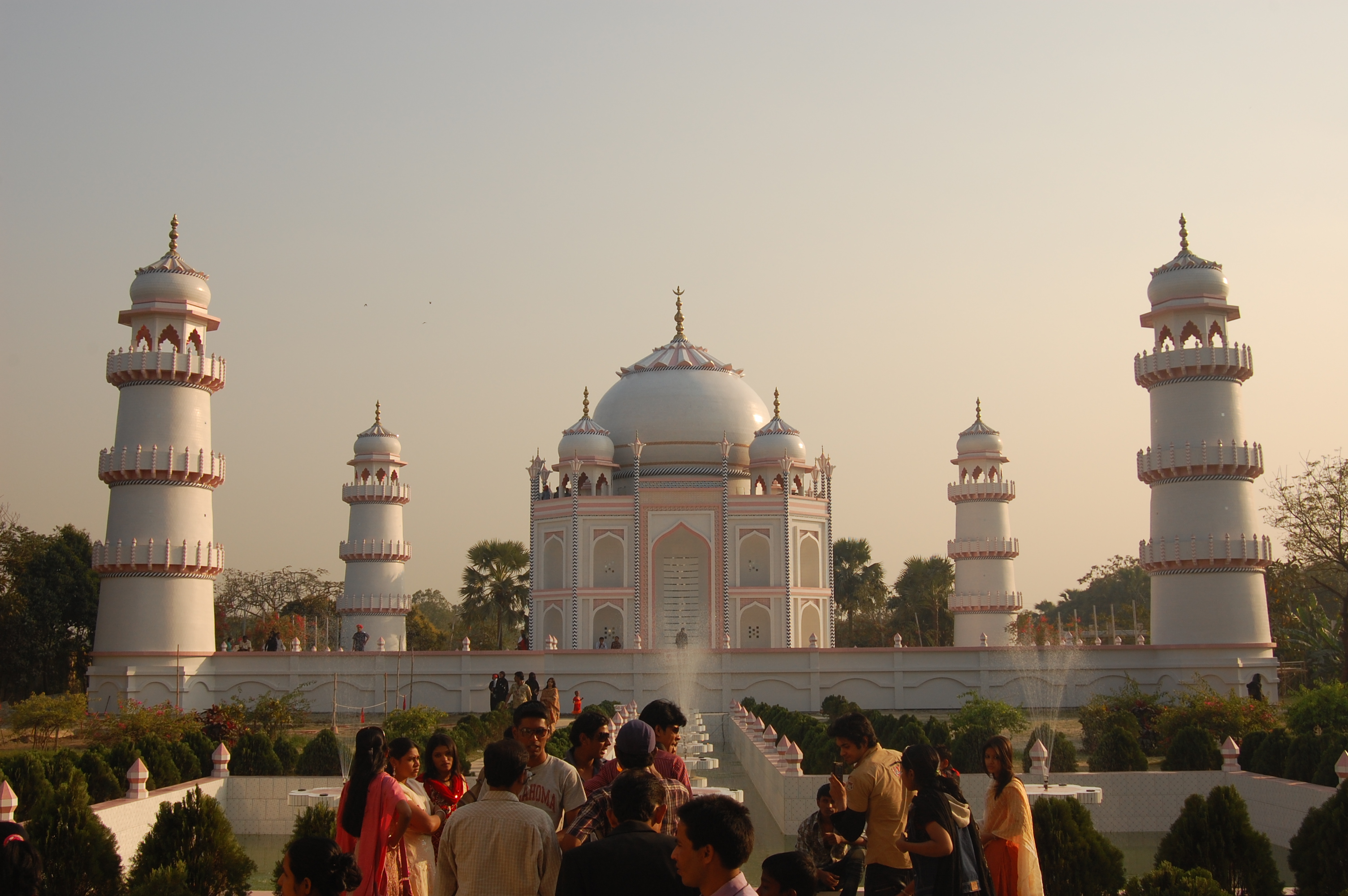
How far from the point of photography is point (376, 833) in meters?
6.66

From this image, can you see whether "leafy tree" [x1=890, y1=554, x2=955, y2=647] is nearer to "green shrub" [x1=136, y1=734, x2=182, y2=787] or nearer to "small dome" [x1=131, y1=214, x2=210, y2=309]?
"small dome" [x1=131, y1=214, x2=210, y2=309]

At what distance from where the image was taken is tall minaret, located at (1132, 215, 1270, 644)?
97.0 feet

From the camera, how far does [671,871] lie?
16.2ft

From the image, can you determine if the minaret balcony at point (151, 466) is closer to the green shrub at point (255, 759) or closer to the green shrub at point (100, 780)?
the green shrub at point (255, 759)

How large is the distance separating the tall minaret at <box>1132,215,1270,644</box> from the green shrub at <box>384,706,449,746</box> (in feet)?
56.2

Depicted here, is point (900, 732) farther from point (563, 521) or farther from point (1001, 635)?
point (1001, 635)

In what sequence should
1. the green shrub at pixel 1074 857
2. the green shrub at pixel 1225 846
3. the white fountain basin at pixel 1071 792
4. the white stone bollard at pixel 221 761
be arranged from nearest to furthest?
the green shrub at pixel 1225 846 < the green shrub at pixel 1074 857 < the white fountain basin at pixel 1071 792 < the white stone bollard at pixel 221 761

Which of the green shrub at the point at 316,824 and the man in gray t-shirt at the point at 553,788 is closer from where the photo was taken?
the man in gray t-shirt at the point at 553,788

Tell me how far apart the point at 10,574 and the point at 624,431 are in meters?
18.6

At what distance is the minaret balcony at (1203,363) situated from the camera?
3020cm

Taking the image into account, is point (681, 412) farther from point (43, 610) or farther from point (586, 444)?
point (43, 610)

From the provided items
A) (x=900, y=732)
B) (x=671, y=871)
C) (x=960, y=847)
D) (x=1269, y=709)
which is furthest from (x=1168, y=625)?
(x=671, y=871)

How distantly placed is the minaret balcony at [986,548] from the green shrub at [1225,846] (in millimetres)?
33360

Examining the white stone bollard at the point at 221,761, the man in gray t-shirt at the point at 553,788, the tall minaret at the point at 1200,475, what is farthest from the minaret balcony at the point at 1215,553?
the man in gray t-shirt at the point at 553,788
